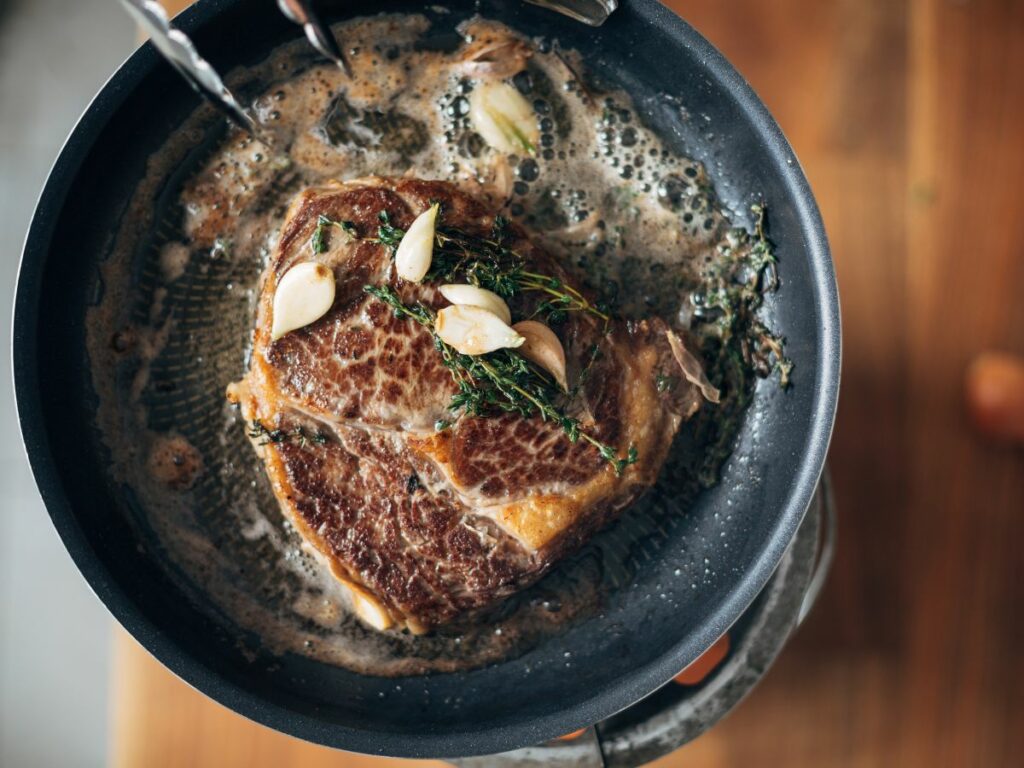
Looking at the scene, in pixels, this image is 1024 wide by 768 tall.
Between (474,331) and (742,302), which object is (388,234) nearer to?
(474,331)

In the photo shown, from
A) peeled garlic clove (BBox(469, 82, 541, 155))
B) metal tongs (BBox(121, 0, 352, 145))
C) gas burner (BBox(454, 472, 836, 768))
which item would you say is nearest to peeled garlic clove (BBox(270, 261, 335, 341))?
metal tongs (BBox(121, 0, 352, 145))

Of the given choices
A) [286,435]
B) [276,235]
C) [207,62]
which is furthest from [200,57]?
[286,435]

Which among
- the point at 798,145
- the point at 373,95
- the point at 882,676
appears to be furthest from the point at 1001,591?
the point at 373,95

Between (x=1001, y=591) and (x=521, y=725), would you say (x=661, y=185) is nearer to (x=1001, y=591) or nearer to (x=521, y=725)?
(x=521, y=725)

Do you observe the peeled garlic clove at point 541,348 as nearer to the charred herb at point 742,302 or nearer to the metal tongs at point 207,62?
the charred herb at point 742,302

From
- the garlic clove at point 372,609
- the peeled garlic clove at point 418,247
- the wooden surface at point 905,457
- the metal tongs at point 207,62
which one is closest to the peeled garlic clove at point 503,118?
the metal tongs at point 207,62

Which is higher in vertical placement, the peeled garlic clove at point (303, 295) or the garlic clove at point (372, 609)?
the peeled garlic clove at point (303, 295)
